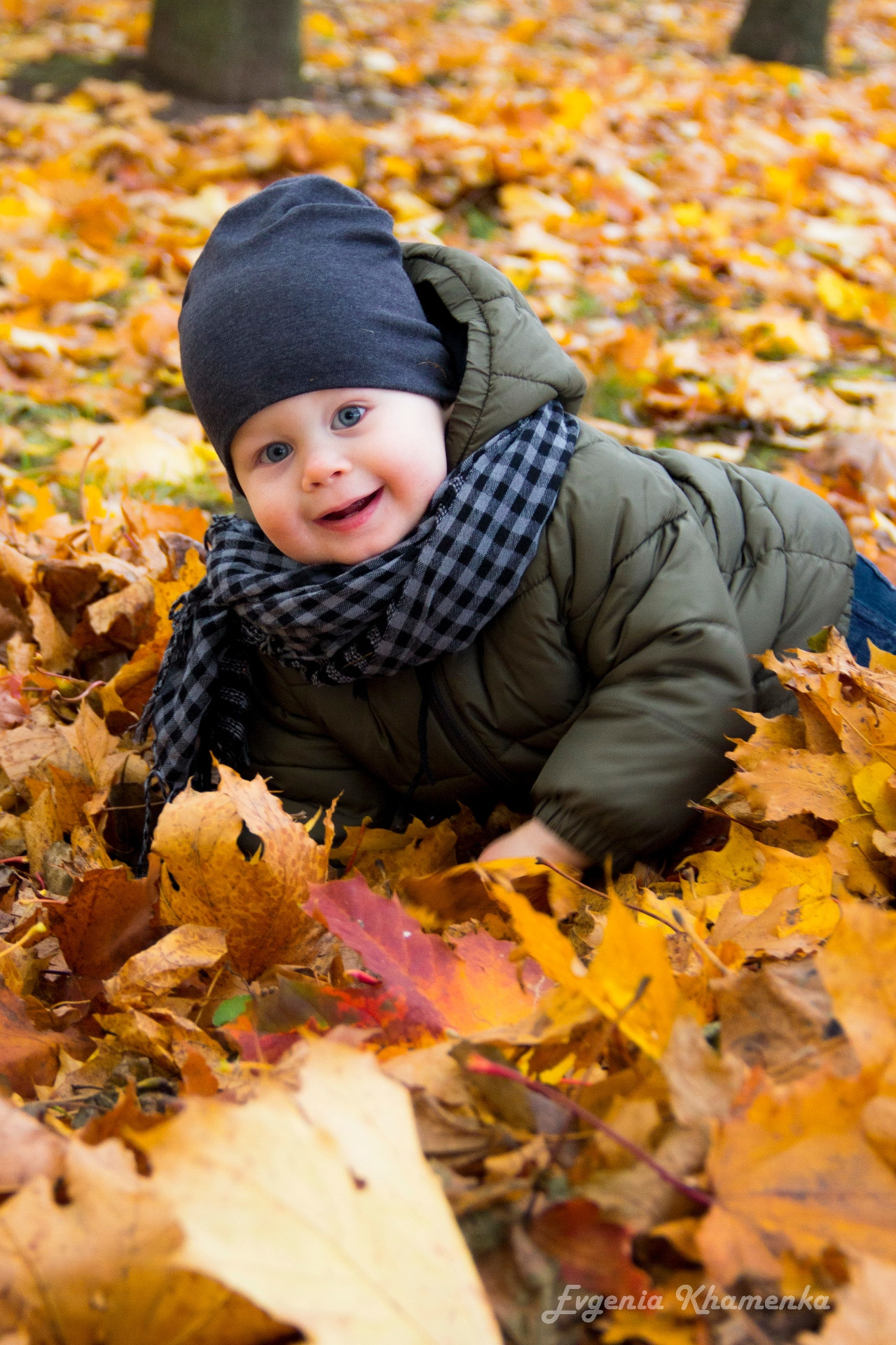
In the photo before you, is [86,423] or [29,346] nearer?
[86,423]

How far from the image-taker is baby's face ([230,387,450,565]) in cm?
154

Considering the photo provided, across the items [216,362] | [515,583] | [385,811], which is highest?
[216,362]

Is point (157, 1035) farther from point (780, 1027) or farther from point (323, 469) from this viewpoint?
point (323, 469)

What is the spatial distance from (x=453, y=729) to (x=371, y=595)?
0.87ft

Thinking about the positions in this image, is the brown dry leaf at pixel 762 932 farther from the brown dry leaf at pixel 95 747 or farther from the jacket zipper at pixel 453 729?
the brown dry leaf at pixel 95 747

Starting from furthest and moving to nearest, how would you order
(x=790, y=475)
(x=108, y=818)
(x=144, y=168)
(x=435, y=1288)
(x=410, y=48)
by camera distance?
(x=410, y=48) < (x=144, y=168) < (x=790, y=475) < (x=108, y=818) < (x=435, y=1288)

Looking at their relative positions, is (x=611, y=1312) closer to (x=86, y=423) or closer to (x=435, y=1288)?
(x=435, y=1288)

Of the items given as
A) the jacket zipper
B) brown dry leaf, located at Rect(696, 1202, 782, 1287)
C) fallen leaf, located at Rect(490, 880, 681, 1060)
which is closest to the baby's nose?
the jacket zipper

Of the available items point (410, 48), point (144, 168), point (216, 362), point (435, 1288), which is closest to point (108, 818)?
point (216, 362)

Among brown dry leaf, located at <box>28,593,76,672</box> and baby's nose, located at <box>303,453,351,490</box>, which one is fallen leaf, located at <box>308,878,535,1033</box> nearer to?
baby's nose, located at <box>303,453,351,490</box>

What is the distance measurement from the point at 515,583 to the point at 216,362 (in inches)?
20.4

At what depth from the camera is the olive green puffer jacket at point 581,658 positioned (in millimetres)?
1580

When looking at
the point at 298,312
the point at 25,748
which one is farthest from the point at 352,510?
the point at 25,748

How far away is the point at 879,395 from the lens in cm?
319
